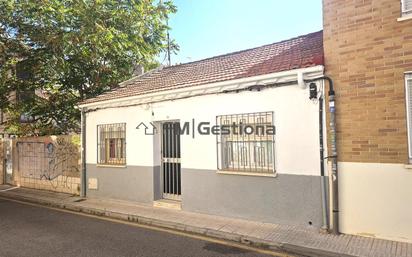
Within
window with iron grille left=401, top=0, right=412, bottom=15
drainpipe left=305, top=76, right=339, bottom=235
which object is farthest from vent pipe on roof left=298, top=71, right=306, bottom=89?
window with iron grille left=401, top=0, right=412, bottom=15

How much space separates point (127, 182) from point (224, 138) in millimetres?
3514

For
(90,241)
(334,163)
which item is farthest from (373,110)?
(90,241)

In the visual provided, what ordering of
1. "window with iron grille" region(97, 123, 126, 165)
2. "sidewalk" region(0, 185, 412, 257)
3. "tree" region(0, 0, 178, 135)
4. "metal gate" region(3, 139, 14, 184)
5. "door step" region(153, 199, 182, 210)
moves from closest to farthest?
"sidewalk" region(0, 185, 412, 257) < "door step" region(153, 199, 182, 210) < "window with iron grille" region(97, 123, 126, 165) < "tree" region(0, 0, 178, 135) < "metal gate" region(3, 139, 14, 184)

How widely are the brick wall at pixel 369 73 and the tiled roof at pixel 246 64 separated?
1.78ft

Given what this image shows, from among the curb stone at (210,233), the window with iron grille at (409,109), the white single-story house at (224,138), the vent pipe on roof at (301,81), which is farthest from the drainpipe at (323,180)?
the window with iron grille at (409,109)

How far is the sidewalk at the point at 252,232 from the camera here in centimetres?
532

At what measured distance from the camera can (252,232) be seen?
6371mm

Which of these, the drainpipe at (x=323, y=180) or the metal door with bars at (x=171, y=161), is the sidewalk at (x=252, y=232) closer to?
the drainpipe at (x=323, y=180)

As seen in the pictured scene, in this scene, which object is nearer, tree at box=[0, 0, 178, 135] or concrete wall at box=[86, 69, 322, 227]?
concrete wall at box=[86, 69, 322, 227]

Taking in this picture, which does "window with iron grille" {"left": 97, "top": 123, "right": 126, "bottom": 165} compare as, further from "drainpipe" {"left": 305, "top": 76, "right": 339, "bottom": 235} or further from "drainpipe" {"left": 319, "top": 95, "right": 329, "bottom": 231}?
"drainpipe" {"left": 305, "top": 76, "right": 339, "bottom": 235}

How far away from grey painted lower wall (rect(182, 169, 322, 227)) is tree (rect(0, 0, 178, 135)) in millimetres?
6527

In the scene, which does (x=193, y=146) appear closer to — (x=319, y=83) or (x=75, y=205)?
(x=319, y=83)

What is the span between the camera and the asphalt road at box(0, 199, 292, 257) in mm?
5598

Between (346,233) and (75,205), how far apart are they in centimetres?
706
